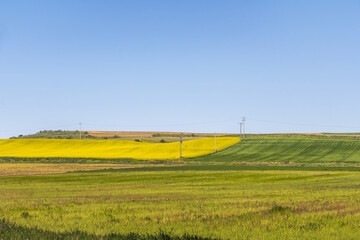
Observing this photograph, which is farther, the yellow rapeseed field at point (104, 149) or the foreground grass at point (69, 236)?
the yellow rapeseed field at point (104, 149)

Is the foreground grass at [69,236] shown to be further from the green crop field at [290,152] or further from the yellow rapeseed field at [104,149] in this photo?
the yellow rapeseed field at [104,149]

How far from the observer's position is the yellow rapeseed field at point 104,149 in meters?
104

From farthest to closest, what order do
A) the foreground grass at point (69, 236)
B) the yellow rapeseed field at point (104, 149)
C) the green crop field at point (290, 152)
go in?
1. the yellow rapeseed field at point (104, 149)
2. the green crop field at point (290, 152)
3. the foreground grass at point (69, 236)

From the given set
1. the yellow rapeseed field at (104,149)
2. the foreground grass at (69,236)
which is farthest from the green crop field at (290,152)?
the foreground grass at (69,236)

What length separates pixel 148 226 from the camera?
52.8 feet

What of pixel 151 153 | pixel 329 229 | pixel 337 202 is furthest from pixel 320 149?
pixel 329 229

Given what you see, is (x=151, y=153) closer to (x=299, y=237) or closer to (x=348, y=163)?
(x=348, y=163)

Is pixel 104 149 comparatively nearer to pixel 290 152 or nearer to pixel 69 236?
pixel 290 152

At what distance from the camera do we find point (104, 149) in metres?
119

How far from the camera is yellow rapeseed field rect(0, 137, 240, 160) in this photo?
10394 centimetres

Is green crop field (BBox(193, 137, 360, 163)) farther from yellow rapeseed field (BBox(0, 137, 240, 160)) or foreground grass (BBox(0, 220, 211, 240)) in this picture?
foreground grass (BBox(0, 220, 211, 240))

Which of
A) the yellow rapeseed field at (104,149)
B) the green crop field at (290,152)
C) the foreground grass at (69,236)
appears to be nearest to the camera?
the foreground grass at (69,236)

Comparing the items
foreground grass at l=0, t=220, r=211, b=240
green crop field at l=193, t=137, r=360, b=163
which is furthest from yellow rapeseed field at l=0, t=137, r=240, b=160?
foreground grass at l=0, t=220, r=211, b=240

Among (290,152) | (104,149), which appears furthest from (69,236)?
(104,149)
